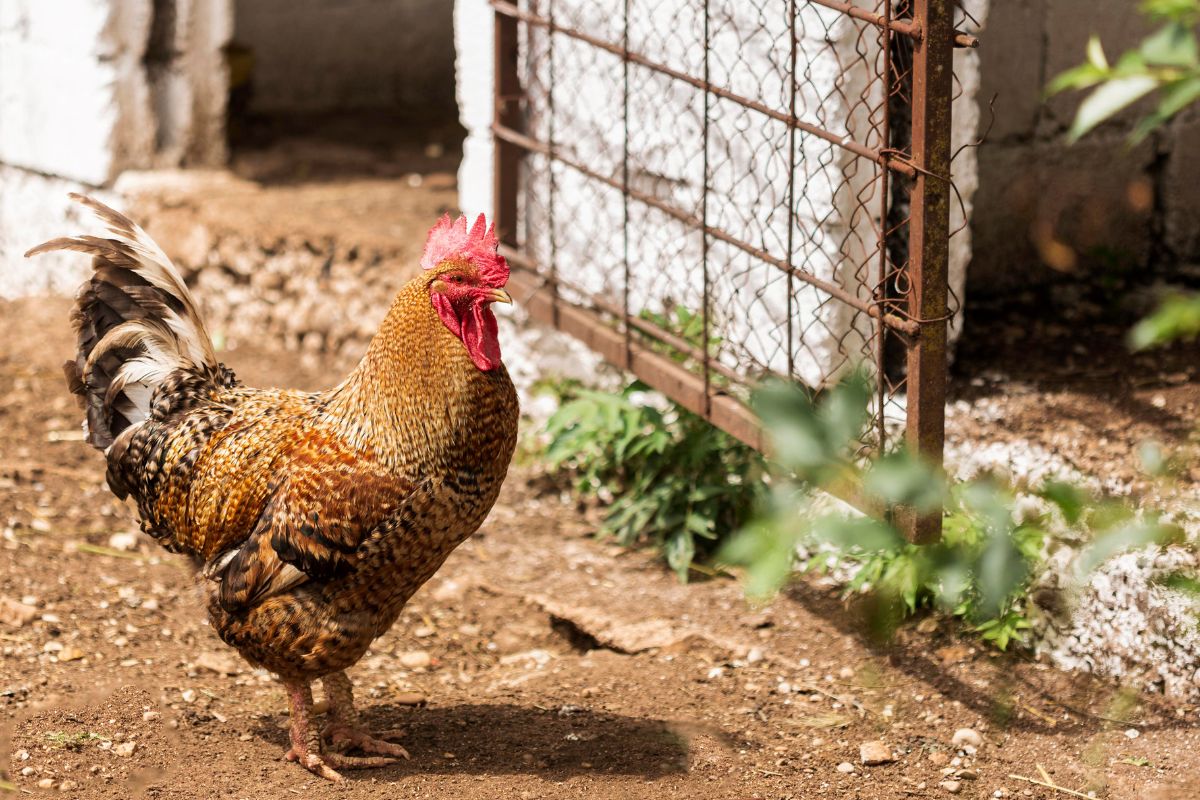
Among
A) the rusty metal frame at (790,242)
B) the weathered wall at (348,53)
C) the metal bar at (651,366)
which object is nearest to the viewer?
the rusty metal frame at (790,242)

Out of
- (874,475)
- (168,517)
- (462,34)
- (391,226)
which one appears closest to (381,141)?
(391,226)

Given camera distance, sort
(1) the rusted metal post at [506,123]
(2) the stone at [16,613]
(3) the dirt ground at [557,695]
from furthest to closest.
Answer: (1) the rusted metal post at [506,123] < (2) the stone at [16,613] < (3) the dirt ground at [557,695]

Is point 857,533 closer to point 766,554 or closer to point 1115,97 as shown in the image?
point 766,554

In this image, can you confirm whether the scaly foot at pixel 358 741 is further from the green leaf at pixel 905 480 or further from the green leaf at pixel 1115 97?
the green leaf at pixel 1115 97

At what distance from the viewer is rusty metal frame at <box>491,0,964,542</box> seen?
3.35 m

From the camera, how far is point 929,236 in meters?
3.42

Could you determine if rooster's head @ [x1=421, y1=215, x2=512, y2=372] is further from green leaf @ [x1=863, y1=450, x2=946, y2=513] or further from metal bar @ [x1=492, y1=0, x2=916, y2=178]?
green leaf @ [x1=863, y1=450, x2=946, y2=513]

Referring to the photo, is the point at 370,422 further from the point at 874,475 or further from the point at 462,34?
the point at 462,34

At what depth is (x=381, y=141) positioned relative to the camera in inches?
313

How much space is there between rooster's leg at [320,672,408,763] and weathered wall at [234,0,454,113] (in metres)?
5.33

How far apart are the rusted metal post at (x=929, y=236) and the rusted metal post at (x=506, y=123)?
2295mm

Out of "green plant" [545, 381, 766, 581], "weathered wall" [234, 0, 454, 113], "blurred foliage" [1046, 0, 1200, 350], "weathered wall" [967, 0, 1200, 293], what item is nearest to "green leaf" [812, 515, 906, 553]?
"blurred foliage" [1046, 0, 1200, 350]

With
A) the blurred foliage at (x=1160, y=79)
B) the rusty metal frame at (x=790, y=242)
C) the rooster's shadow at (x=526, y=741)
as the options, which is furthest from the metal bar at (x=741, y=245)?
the blurred foliage at (x=1160, y=79)

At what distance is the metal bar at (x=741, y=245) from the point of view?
3596mm
